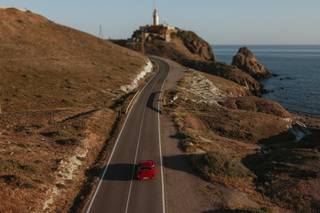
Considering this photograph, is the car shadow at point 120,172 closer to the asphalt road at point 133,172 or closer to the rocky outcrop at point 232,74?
the asphalt road at point 133,172

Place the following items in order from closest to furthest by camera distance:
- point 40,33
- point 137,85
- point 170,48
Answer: point 137,85
point 40,33
point 170,48

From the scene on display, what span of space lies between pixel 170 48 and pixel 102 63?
55.6 metres

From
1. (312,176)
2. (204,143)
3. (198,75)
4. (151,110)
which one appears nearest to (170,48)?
(198,75)

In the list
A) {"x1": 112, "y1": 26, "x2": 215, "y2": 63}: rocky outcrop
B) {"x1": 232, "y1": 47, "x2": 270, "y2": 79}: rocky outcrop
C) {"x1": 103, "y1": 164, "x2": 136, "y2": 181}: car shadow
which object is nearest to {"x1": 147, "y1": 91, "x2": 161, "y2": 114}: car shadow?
{"x1": 103, "y1": 164, "x2": 136, "y2": 181}: car shadow

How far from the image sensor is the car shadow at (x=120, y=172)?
29.0m

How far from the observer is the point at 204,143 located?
37219 millimetres

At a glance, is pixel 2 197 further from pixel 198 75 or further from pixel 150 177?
pixel 198 75

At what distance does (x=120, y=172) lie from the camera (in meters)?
30.2

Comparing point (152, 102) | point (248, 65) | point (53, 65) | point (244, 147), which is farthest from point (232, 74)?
point (244, 147)

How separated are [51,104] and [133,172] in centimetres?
2577

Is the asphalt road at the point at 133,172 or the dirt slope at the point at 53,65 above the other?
the dirt slope at the point at 53,65

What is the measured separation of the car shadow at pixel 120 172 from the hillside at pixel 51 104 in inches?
82.3

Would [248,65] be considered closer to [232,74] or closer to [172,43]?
[172,43]

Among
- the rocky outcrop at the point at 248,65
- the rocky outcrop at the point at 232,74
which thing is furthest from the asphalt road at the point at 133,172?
the rocky outcrop at the point at 248,65
